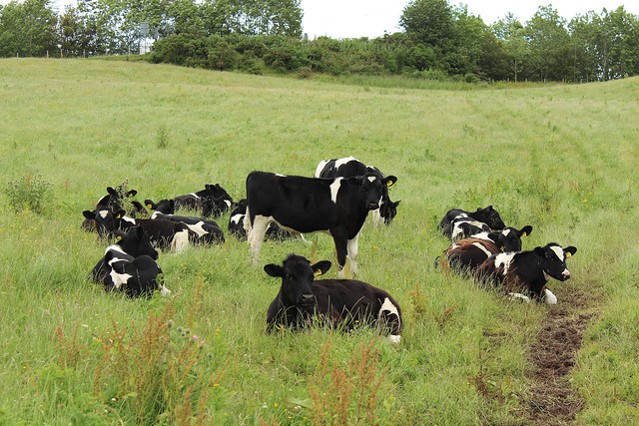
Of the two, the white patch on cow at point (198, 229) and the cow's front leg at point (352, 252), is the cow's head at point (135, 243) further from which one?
the cow's front leg at point (352, 252)

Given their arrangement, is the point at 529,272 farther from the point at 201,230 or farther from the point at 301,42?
the point at 301,42

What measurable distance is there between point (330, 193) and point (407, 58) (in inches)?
3226

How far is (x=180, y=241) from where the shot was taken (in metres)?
11.4

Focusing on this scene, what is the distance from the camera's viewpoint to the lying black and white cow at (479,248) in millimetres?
10266

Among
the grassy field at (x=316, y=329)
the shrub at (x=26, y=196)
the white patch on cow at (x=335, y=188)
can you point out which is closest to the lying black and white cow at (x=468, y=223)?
the grassy field at (x=316, y=329)

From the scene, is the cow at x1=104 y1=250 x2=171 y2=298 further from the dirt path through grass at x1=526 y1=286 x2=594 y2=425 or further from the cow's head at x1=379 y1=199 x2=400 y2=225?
the cow's head at x1=379 y1=199 x2=400 y2=225

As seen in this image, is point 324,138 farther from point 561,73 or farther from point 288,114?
point 561,73

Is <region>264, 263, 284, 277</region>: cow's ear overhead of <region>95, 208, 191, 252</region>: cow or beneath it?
overhead

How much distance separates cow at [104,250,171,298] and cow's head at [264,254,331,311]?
1.65 meters

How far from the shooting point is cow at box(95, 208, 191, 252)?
11398 mm

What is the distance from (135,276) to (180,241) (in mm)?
2970

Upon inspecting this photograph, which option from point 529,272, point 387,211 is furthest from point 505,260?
point 387,211

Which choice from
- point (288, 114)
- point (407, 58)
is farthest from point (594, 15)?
point (288, 114)

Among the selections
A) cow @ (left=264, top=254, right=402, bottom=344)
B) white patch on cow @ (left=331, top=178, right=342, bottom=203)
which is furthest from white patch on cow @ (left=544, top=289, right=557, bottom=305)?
white patch on cow @ (left=331, top=178, right=342, bottom=203)
